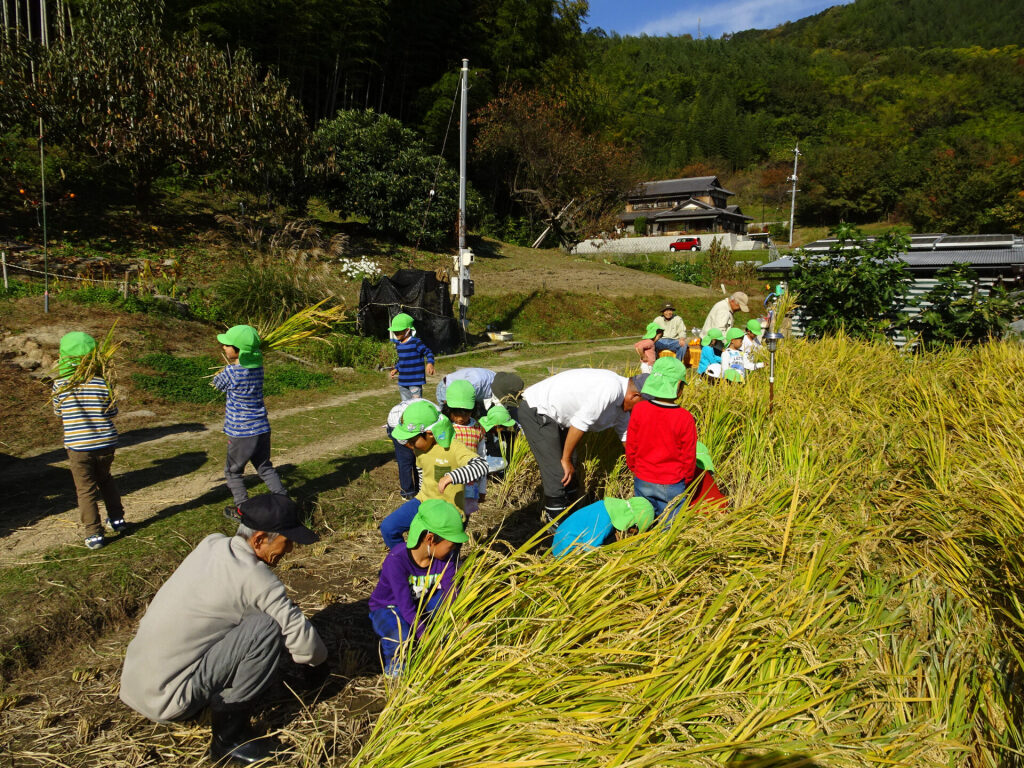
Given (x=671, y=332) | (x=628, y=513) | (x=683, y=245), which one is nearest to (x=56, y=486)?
(x=628, y=513)

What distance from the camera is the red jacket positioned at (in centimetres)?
382

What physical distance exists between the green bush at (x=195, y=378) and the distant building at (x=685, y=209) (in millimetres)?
45154

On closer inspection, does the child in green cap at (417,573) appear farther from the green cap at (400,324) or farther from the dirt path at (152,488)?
the green cap at (400,324)

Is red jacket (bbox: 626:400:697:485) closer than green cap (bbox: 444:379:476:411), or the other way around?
red jacket (bbox: 626:400:697:485)

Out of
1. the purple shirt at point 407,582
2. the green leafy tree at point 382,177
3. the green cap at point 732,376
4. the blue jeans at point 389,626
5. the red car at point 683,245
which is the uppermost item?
the green leafy tree at point 382,177

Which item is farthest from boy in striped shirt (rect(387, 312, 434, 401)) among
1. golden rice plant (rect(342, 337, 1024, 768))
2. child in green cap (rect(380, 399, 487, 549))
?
golden rice plant (rect(342, 337, 1024, 768))

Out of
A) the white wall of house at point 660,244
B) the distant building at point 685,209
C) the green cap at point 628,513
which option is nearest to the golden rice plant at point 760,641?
the green cap at point 628,513

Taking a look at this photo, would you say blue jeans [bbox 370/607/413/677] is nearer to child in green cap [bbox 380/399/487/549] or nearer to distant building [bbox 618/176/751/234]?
child in green cap [bbox 380/399/487/549]

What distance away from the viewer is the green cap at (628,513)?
11.1ft

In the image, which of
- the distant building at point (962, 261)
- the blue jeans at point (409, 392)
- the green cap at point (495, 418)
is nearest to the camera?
the green cap at point (495, 418)

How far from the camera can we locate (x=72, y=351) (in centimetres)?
431

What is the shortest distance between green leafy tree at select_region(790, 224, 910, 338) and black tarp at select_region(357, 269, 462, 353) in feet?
21.3

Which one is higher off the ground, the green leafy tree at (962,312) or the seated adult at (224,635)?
the green leafy tree at (962,312)

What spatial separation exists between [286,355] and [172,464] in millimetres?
4632
